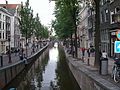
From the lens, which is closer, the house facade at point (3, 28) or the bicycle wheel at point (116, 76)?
the bicycle wheel at point (116, 76)

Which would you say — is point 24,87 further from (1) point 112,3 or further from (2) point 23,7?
(2) point 23,7

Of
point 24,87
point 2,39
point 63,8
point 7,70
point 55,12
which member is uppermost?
point 55,12

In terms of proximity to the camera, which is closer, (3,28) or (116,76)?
(116,76)

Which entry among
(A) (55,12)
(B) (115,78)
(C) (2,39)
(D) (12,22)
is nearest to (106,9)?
(A) (55,12)

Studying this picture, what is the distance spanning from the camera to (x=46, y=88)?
60.1ft

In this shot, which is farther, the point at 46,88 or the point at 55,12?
the point at 55,12

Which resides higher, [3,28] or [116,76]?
[3,28]

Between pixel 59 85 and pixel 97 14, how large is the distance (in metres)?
7.87

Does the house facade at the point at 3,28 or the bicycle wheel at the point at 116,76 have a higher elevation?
the house facade at the point at 3,28

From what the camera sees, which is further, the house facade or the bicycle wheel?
the house facade

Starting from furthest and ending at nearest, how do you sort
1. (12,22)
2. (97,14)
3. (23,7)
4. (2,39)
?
(12,22), (2,39), (23,7), (97,14)

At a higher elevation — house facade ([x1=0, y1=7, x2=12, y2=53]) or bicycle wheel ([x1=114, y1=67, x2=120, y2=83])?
house facade ([x1=0, y1=7, x2=12, y2=53])

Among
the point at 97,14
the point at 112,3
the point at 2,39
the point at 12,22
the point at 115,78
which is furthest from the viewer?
the point at 12,22

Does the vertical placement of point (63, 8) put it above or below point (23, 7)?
below
